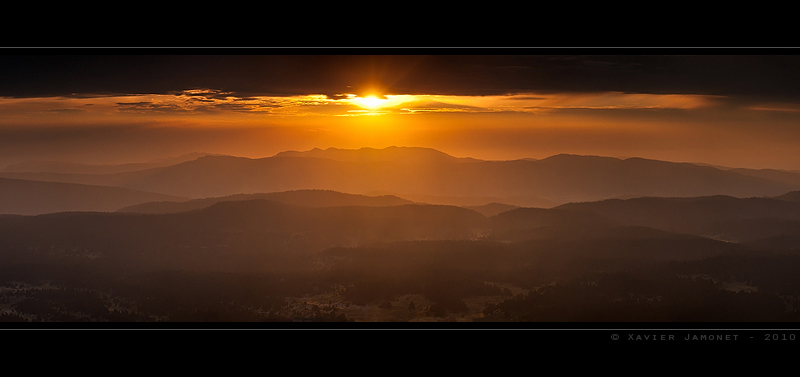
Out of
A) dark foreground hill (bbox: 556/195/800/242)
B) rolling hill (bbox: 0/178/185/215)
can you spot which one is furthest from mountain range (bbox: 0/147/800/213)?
dark foreground hill (bbox: 556/195/800/242)

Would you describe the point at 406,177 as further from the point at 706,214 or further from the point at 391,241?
the point at 706,214

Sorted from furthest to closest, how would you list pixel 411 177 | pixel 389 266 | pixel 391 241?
pixel 391 241 < pixel 411 177 < pixel 389 266

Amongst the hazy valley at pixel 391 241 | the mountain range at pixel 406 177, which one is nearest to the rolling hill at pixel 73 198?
the hazy valley at pixel 391 241

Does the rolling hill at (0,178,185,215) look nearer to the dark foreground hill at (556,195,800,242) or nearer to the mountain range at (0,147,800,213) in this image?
the mountain range at (0,147,800,213)

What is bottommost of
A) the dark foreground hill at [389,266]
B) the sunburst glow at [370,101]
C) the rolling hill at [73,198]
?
the dark foreground hill at [389,266]

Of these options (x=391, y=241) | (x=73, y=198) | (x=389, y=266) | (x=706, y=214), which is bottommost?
(x=389, y=266)

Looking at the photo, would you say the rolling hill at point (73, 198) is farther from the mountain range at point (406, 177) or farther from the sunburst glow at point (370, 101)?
the sunburst glow at point (370, 101)

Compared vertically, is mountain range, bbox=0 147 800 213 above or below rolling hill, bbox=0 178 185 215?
above

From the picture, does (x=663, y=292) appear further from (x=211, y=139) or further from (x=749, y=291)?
(x=211, y=139)

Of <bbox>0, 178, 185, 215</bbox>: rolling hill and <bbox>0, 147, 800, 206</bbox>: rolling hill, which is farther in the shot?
<bbox>0, 178, 185, 215</bbox>: rolling hill

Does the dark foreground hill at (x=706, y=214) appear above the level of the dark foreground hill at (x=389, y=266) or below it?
above

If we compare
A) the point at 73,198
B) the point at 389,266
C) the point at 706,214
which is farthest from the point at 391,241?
the point at 73,198
